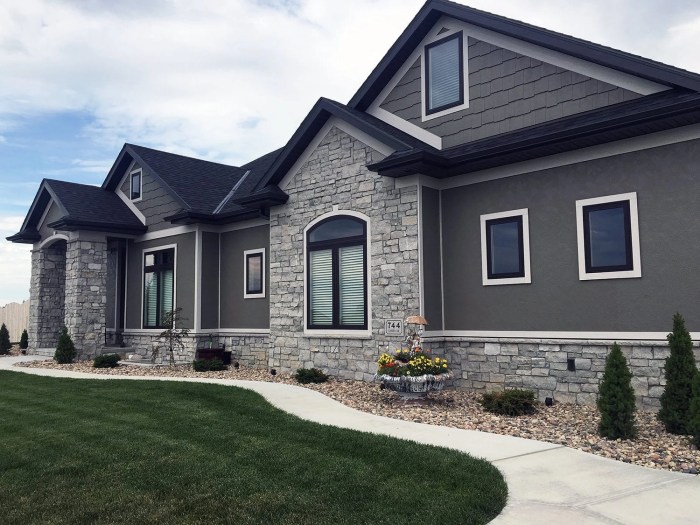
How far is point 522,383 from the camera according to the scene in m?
10.4

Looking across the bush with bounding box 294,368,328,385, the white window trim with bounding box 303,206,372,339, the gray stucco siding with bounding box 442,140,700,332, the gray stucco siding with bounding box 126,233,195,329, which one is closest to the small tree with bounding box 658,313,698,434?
the gray stucco siding with bounding box 442,140,700,332

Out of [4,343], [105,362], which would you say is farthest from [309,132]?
[4,343]

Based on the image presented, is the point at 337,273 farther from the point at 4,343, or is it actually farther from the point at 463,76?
the point at 4,343

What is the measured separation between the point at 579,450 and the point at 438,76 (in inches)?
322

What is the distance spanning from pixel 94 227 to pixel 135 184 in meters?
2.29

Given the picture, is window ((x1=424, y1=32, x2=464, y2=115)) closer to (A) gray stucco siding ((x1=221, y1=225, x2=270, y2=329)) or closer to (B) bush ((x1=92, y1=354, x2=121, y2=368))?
(A) gray stucco siding ((x1=221, y1=225, x2=270, y2=329))

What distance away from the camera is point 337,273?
42.5 ft

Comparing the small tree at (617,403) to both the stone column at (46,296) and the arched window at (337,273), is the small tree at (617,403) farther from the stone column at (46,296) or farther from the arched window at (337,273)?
the stone column at (46,296)

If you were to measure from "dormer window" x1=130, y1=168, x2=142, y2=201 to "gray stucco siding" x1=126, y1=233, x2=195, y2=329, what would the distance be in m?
1.55

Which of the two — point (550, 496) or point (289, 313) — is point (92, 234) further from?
point (550, 496)

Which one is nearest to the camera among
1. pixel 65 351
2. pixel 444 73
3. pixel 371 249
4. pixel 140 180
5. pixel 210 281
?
pixel 371 249

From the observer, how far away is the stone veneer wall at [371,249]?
11.5 m

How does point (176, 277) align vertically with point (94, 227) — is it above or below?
below

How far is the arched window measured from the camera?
12477mm
